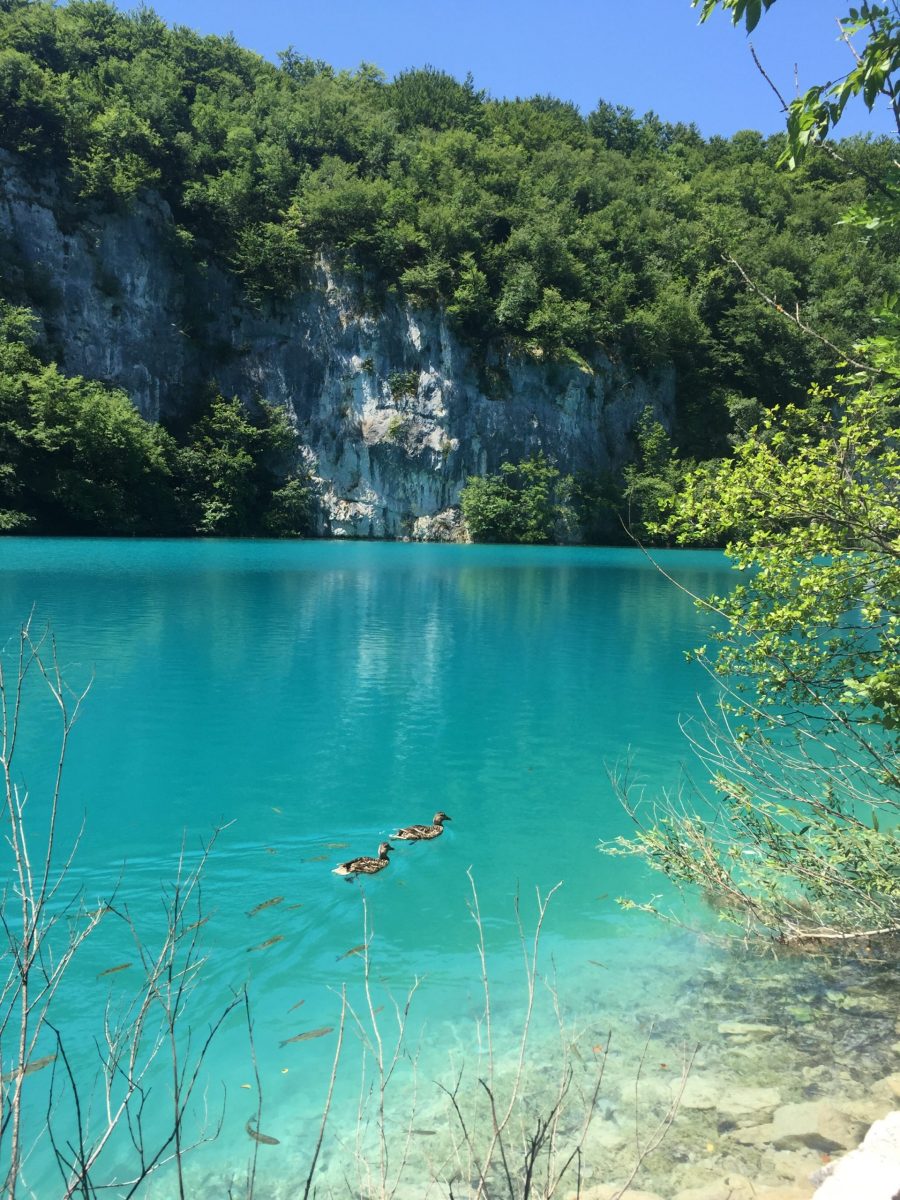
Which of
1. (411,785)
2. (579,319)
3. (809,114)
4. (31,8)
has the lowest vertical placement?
(411,785)

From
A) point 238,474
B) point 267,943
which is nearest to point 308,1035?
point 267,943

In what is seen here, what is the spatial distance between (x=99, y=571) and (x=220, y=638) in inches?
455

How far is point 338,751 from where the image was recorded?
10.1 meters

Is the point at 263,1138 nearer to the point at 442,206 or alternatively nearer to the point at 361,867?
the point at 361,867

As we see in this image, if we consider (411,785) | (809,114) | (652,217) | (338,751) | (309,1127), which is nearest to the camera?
(809,114)

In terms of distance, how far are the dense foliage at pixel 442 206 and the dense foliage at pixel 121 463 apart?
34.1ft

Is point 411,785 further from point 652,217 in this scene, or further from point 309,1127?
point 652,217

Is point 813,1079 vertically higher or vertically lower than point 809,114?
lower

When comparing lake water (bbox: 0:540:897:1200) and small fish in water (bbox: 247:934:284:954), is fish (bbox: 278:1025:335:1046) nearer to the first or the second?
lake water (bbox: 0:540:897:1200)

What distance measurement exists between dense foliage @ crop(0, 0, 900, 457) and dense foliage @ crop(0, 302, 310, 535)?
10383mm

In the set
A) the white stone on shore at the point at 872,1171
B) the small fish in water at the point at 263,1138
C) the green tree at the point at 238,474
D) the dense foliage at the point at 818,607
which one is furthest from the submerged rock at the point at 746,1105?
the green tree at the point at 238,474

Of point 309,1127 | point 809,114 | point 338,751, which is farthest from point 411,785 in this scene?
point 809,114

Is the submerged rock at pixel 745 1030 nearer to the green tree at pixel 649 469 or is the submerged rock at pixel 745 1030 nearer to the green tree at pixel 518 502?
the green tree at pixel 518 502

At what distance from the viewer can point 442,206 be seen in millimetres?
55969
